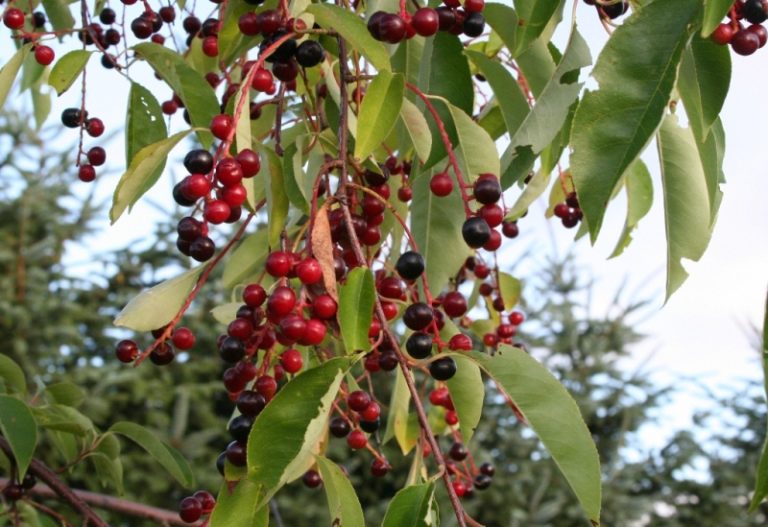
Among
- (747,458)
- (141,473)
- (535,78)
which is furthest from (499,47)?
(747,458)

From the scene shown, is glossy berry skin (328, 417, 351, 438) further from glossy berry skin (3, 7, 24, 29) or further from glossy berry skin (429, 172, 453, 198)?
glossy berry skin (3, 7, 24, 29)

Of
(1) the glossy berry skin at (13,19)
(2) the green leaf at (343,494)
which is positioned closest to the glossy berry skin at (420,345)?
(2) the green leaf at (343,494)

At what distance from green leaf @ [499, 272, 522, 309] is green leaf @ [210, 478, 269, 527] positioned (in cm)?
64

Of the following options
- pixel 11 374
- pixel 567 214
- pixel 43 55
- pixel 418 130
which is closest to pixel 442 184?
pixel 418 130

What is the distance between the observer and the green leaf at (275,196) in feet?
2.67

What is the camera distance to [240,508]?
0.69 m

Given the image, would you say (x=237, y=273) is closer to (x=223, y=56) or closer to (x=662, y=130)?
(x=223, y=56)

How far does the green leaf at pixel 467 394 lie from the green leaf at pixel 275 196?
0.65 ft

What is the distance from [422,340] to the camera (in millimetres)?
756

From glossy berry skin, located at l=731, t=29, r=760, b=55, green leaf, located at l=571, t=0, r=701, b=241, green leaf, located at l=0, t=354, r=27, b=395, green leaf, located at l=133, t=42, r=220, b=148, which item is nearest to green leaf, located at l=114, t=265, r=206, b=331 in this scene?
green leaf, located at l=133, t=42, r=220, b=148

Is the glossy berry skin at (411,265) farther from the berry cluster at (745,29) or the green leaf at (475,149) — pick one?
the berry cluster at (745,29)

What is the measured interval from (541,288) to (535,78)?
4762 millimetres

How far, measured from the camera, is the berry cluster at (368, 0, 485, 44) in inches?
29.7

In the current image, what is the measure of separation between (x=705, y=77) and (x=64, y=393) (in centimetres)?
113
